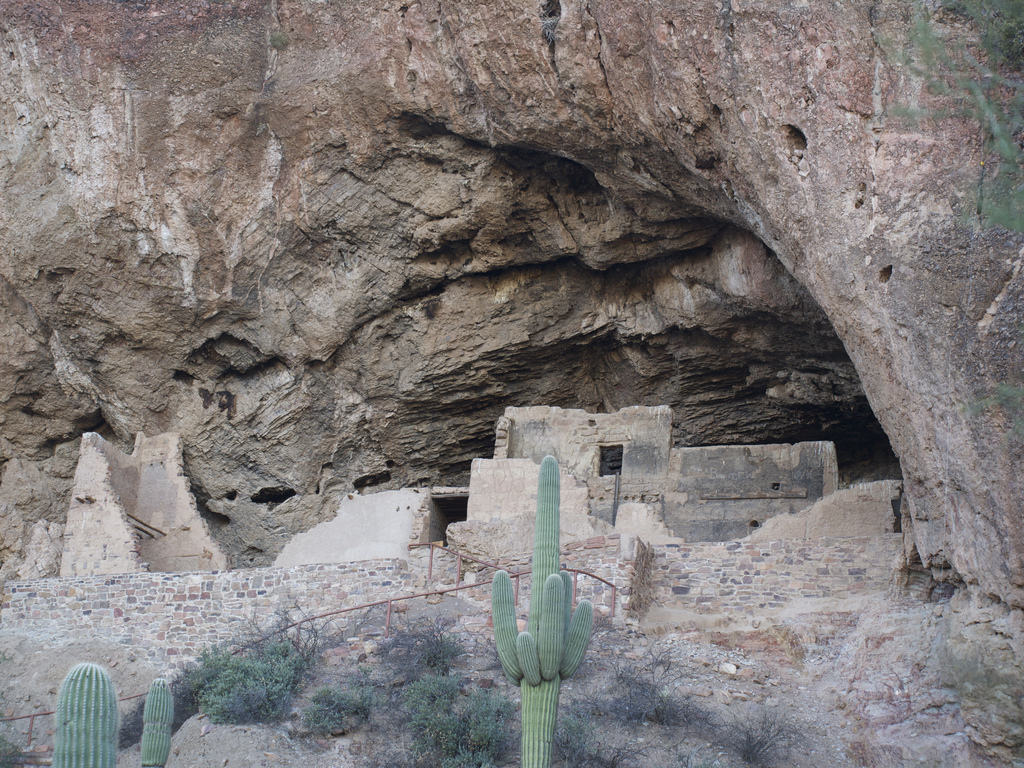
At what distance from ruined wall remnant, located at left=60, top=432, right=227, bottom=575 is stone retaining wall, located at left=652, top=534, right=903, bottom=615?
768 centimetres

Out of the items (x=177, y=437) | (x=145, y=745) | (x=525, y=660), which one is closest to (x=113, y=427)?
(x=177, y=437)

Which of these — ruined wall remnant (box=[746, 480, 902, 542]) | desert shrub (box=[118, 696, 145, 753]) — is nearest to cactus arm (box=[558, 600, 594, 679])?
ruined wall remnant (box=[746, 480, 902, 542])

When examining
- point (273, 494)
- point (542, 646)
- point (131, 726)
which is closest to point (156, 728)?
point (542, 646)

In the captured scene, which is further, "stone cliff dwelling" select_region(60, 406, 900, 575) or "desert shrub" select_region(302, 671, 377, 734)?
"stone cliff dwelling" select_region(60, 406, 900, 575)

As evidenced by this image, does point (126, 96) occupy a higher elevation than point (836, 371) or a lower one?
higher

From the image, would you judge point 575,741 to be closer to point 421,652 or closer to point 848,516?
point 421,652

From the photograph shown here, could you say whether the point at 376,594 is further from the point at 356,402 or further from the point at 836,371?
the point at 836,371

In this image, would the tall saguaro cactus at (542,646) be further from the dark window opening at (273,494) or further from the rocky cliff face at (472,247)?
the dark window opening at (273,494)

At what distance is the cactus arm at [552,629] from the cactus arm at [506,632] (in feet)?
0.75

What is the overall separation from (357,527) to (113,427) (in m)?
6.06

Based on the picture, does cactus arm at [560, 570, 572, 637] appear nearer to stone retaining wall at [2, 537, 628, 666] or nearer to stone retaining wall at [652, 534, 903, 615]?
stone retaining wall at [2, 537, 628, 666]

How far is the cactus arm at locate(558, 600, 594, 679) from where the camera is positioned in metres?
8.47

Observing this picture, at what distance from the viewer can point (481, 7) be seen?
45.8 feet

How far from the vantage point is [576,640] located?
859 cm
